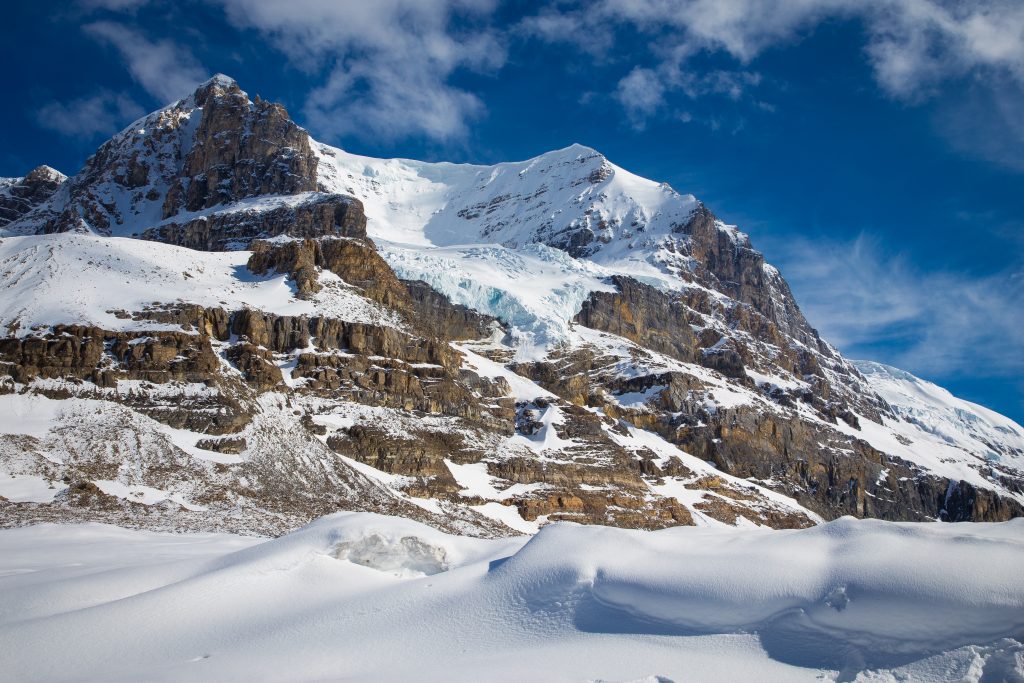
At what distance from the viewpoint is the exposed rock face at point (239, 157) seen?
128375 mm

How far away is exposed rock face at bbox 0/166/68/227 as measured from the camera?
154m

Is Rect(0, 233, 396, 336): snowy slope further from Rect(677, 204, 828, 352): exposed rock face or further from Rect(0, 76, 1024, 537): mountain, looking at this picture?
Rect(677, 204, 828, 352): exposed rock face

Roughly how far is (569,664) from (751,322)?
144 m

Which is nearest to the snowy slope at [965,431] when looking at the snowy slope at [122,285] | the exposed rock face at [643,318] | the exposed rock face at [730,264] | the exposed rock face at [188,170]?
the exposed rock face at [730,264]

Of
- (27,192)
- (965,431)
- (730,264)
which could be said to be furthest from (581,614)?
(965,431)

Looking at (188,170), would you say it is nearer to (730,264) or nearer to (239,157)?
(239,157)

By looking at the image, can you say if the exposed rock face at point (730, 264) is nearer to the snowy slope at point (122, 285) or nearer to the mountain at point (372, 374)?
the mountain at point (372, 374)

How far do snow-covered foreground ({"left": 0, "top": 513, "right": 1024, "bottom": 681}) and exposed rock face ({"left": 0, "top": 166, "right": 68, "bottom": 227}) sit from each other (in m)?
167

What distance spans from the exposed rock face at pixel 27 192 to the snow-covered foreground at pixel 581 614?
166864 millimetres

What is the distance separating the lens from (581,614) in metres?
11.5

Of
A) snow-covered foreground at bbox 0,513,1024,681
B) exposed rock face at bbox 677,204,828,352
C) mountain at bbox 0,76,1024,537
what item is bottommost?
snow-covered foreground at bbox 0,513,1024,681

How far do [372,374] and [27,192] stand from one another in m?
134

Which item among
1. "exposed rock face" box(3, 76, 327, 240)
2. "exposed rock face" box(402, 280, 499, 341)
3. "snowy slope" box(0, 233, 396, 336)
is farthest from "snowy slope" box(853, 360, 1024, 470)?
"exposed rock face" box(3, 76, 327, 240)

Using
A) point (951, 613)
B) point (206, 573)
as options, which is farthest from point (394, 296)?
point (951, 613)
